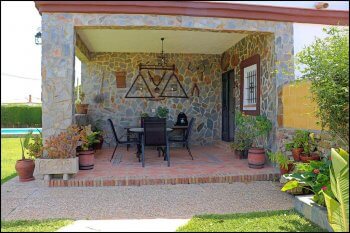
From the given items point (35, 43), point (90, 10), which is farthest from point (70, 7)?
point (35, 43)

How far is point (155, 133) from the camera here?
19.4ft

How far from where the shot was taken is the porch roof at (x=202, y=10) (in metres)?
5.02

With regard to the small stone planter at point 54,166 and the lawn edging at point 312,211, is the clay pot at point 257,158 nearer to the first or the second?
the lawn edging at point 312,211

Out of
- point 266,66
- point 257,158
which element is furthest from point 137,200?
point 266,66

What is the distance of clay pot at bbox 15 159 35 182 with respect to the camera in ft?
16.6

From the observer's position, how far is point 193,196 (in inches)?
170

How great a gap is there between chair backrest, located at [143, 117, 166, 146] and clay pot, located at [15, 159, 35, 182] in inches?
78.9

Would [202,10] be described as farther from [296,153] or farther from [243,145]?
[243,145]

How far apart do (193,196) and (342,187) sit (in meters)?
1.96

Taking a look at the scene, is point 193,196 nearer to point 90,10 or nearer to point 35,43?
point 90,10

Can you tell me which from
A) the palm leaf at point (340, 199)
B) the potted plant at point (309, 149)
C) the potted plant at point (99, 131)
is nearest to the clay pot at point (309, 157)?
the potted plant at point (309, 149)

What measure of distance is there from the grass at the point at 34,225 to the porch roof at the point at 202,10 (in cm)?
331

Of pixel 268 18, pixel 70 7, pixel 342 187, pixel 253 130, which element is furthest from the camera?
pixel 253 130

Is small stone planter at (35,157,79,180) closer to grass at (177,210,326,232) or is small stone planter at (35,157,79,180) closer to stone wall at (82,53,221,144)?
grass at (177,210,326,232)
